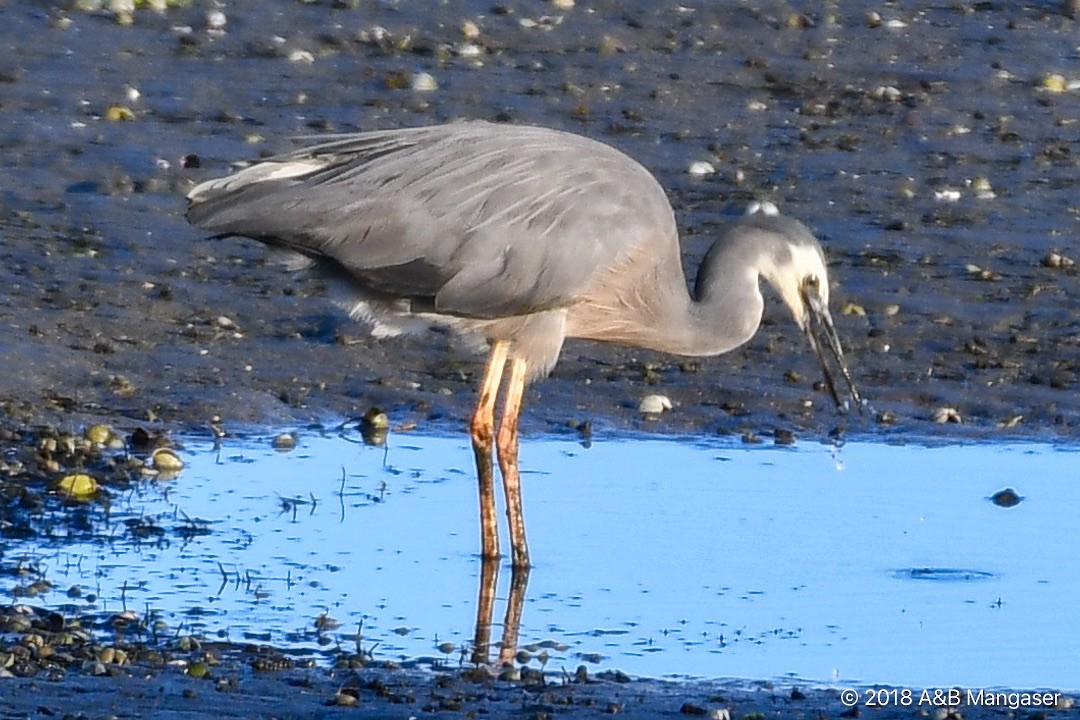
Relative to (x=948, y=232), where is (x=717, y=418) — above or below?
below

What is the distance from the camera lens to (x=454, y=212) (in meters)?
7.80

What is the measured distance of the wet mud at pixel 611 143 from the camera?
955 cm

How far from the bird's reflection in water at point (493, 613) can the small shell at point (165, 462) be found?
1318 mm

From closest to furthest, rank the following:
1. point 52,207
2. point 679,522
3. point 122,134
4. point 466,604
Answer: point 466,604
point 679,522
point 52,207
point 122,134

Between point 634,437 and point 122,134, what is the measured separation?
493cm

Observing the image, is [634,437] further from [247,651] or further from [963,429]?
[247,651]

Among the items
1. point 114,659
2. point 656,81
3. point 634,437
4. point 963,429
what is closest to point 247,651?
point 114,659

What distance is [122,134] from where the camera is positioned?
13.0m

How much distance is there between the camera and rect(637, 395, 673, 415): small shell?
953cm

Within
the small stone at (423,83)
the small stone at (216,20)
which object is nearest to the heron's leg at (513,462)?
the small stone at (423,83)

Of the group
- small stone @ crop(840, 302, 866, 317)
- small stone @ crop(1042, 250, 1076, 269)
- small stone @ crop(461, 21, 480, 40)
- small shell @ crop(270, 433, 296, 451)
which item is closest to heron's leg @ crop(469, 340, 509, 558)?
small shell @ crop(270, 433, 296, 451)

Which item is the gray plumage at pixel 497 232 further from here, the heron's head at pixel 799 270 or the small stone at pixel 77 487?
the small stone at pixel 77 487

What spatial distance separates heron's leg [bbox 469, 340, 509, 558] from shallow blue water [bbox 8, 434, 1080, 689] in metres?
0.12

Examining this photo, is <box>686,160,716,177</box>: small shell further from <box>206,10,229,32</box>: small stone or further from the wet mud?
<box>206,10,229,32</box>: small stone
